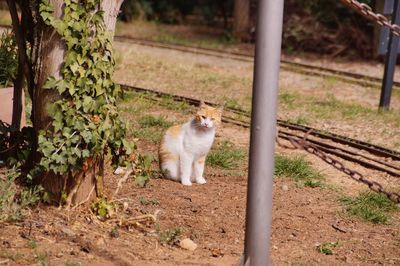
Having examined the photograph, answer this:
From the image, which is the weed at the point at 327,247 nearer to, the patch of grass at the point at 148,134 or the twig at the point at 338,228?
the twig at the point at 338,228

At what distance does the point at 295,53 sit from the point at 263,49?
13.0 meters

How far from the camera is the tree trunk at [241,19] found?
18062 millimetres

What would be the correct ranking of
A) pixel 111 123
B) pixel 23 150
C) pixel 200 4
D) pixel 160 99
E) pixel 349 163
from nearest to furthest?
pixel 111 123, pixel 23 150, pixel 349 163, pixel 160 99, pixel 200 4

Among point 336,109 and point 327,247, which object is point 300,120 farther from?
point 327,247

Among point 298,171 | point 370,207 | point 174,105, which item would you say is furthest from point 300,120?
point 370,207

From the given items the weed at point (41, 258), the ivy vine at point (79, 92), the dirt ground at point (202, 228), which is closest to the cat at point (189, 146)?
the dirt ground at point (202, 228)

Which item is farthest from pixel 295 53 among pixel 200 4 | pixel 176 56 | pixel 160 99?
pixel 160 99

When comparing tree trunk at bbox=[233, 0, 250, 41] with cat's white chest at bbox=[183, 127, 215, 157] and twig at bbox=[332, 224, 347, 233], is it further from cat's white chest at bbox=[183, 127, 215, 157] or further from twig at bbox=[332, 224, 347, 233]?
twig at bbox=[332, 224, 347, 233]

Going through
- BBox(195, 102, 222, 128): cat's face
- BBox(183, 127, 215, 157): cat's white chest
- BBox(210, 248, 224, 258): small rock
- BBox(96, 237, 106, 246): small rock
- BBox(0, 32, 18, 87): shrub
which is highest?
BBox(0, 32, 18, 87): shrub

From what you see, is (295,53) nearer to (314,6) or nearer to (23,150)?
(314,6)

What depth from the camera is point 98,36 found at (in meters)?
4.83

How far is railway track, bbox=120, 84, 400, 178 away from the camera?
7422 millimetres

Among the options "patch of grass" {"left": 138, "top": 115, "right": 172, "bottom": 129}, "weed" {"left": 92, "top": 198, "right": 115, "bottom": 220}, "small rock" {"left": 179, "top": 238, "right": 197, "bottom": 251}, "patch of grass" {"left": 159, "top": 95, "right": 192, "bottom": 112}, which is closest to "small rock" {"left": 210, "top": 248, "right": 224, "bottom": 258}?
"small rock" {"left": 179, "top": 238, "right": 197, "bottom": 251}

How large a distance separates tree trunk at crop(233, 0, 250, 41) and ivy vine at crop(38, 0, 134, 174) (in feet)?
44.0
